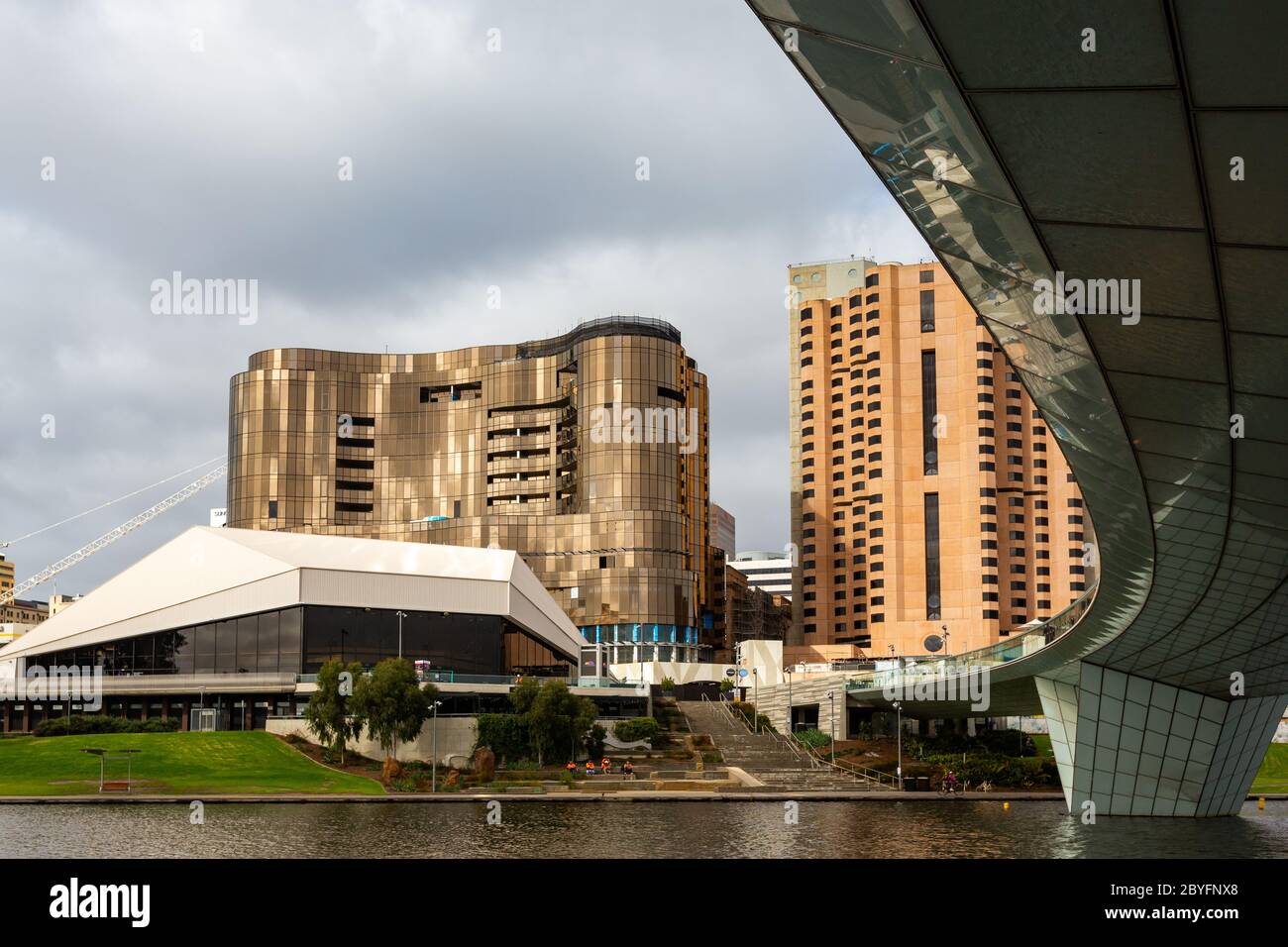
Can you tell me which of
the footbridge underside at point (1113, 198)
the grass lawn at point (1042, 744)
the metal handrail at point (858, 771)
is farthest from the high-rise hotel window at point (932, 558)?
the footbridge underside at point (1113, 198)

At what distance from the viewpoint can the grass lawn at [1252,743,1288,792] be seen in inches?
3330

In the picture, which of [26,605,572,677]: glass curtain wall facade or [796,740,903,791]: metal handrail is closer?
[796,740,903,791]: metal handrail

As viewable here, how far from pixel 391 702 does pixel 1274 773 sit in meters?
66.6

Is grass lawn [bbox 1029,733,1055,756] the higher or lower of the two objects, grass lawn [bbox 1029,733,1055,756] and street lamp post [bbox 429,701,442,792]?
the lower

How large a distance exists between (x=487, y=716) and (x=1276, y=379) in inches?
2837

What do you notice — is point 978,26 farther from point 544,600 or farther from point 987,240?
point 544,600

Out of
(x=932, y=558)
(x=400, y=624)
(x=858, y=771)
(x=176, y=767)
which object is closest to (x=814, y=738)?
(x=858, y=771)

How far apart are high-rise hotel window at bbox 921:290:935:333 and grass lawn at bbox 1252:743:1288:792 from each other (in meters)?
67.4

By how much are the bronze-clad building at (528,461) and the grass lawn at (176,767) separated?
7437 cm

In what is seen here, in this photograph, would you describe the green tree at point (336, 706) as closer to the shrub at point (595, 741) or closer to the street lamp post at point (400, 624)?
the street lamp post at point (400, 624)

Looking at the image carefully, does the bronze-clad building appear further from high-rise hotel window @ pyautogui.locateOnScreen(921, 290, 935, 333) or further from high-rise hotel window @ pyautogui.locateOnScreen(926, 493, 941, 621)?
high-rise hotel window @ pyautogui.locateOnScreen(921, 290, 935, 333)

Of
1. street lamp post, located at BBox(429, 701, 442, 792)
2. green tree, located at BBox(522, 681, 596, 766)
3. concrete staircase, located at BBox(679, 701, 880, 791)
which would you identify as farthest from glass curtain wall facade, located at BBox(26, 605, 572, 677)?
concrete staircase, located at BBox(679, 701, 880, 791)

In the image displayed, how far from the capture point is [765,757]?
87875mm
